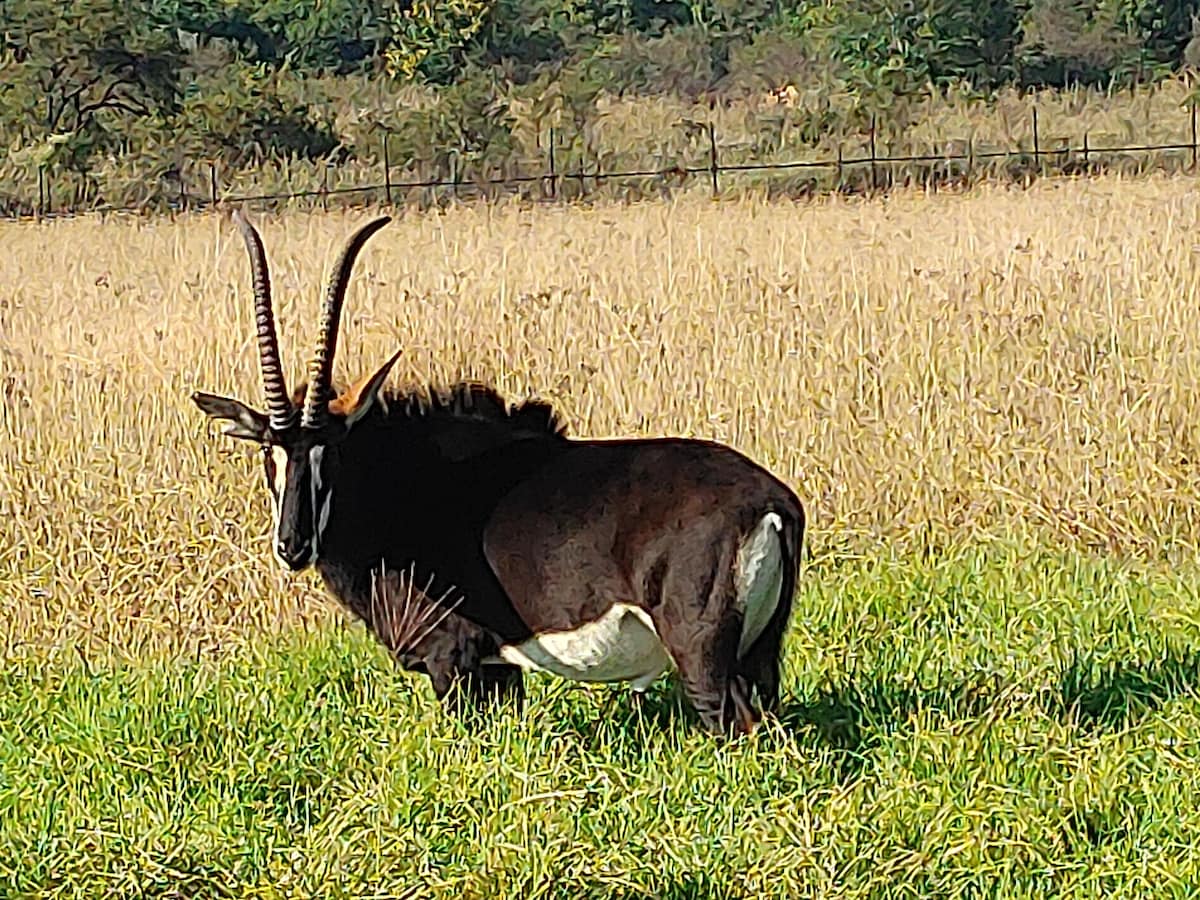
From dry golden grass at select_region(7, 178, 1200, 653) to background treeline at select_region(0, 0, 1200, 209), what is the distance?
12.6 m

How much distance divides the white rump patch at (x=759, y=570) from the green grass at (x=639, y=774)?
37 centimetres

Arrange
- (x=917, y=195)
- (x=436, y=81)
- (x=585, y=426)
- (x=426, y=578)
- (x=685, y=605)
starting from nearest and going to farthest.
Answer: (x=685, y=605)
(x=426, y=578)
(x=585, y=426)
(x=917, y=195)
(x=436, y=81)

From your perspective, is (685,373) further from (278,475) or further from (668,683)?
(278,475)

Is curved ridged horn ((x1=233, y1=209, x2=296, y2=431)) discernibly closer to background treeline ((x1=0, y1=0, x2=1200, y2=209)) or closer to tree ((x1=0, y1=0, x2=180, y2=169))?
background treeline ((x1=0, y1=0, x2=1200, y2=209))

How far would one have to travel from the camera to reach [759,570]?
17.0 ft

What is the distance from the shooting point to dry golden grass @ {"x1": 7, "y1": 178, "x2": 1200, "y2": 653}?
25.4 feet

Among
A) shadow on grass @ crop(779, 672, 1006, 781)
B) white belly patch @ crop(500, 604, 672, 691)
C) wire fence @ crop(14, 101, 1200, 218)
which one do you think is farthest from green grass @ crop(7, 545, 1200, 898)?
wire fence @ crop(14, 101, 1200, 218)

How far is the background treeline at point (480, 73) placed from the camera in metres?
29.4

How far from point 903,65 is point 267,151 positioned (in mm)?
18292

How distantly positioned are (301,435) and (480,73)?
38.4 metres

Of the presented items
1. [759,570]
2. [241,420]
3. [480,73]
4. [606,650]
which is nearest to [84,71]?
[480,73]

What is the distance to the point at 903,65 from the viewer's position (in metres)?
42.9

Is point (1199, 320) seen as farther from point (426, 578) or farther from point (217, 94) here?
point (217, 94)

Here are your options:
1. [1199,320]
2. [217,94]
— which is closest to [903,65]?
[217,94]
